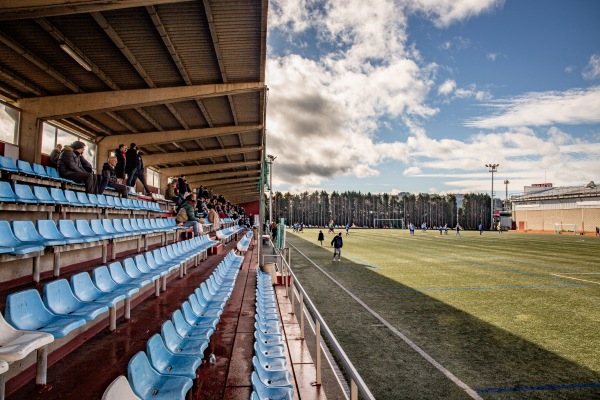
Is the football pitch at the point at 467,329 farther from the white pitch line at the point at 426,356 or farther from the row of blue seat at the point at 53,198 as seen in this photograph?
the row of blue seat at the point at 53,198

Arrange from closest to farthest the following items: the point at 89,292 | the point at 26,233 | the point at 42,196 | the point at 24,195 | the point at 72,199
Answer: the point at 89,292, the point at 26,233, the point at 24,195, the point at 42,196, the point at 72,199

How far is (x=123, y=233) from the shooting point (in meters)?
6.89

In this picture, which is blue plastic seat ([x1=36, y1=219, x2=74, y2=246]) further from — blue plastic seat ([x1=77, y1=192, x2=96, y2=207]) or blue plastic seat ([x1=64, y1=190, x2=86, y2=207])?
blue plastic seat ([x1=77, y1=192, x2=96, y2=207])

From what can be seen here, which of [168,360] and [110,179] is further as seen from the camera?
[110,179]

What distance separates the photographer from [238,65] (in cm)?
1176

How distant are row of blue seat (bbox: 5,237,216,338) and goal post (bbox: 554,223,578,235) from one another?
69704 millimetres

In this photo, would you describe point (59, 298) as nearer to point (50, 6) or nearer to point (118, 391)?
point (118, 391)

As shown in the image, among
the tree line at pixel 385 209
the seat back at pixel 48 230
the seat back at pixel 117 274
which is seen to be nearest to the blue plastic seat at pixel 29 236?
the seat back at pixel 48 230

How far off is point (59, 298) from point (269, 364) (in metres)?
2.26

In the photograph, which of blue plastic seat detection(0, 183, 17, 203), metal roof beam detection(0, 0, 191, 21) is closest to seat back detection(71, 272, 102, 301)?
blue plastic seat detection(0, 183, 17, 203)

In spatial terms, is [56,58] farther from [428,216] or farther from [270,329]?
[428,216]

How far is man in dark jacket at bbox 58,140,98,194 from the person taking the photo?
8.19 m

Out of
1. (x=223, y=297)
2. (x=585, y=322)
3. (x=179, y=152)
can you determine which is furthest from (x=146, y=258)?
(x=179, y=152)

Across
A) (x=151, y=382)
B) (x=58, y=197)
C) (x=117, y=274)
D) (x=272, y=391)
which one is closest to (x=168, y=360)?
(x=151, y=382)
